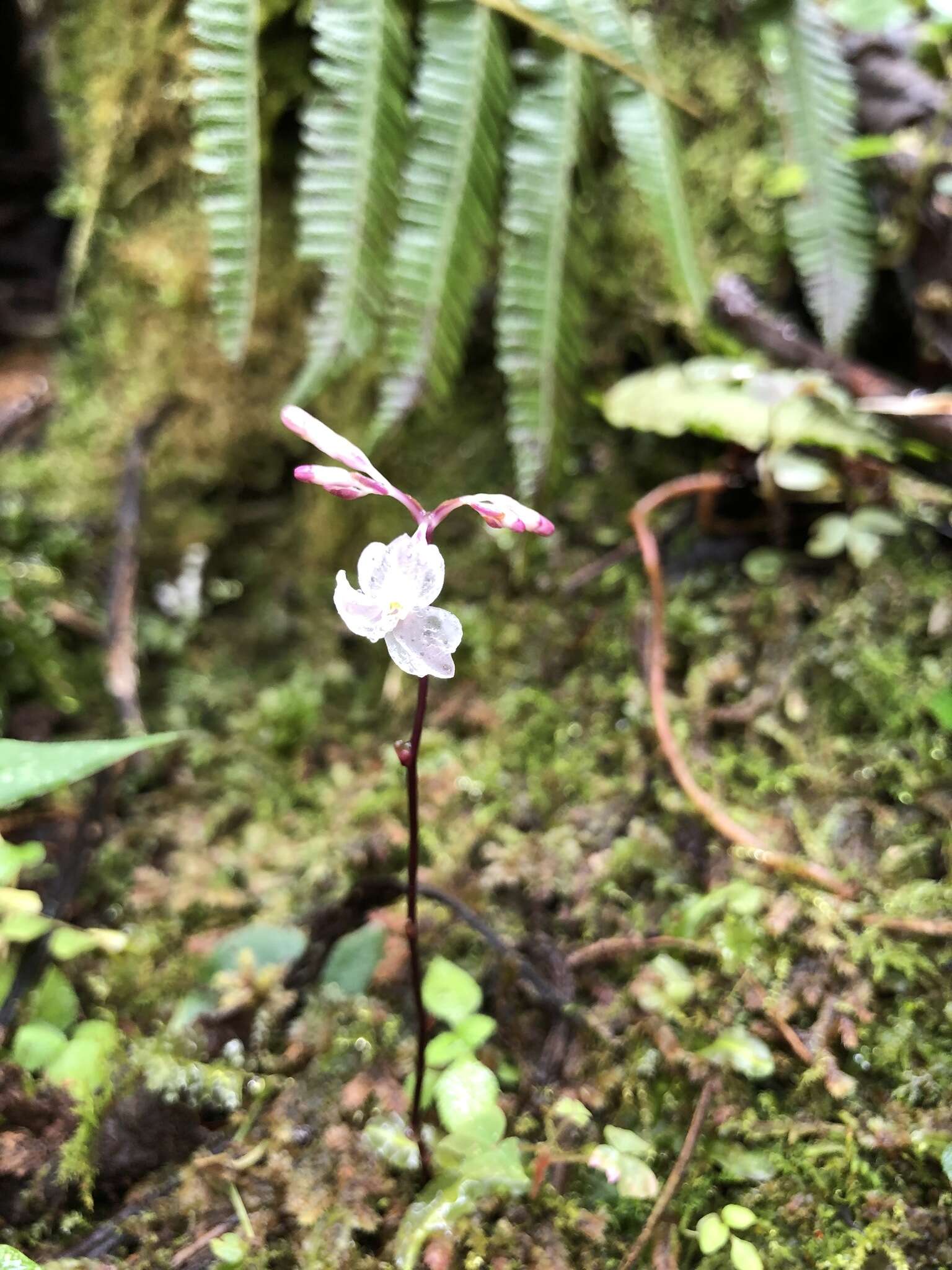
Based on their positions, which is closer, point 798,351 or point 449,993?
point 449,993

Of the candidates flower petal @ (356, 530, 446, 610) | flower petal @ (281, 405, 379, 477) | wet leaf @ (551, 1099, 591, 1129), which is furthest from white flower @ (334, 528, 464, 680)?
wet leaf @ (551, 1099, 591, 1129)

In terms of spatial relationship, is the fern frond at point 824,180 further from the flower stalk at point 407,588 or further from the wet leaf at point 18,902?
the wet leaf at point 18,902

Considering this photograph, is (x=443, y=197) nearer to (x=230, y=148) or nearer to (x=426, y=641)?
(x=230, y=148)

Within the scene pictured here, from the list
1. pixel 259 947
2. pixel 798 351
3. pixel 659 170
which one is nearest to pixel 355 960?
pixel 259 947

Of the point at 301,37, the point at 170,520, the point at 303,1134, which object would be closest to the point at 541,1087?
the point at 303,1134

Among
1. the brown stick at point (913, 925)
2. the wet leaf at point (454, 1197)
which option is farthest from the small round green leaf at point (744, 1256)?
the brown stick at point (913, 925)

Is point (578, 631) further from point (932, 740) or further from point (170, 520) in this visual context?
point (170, 520)

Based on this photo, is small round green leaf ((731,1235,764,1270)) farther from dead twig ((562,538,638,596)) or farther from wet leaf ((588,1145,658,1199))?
dead twig ((562,538,638,596))
